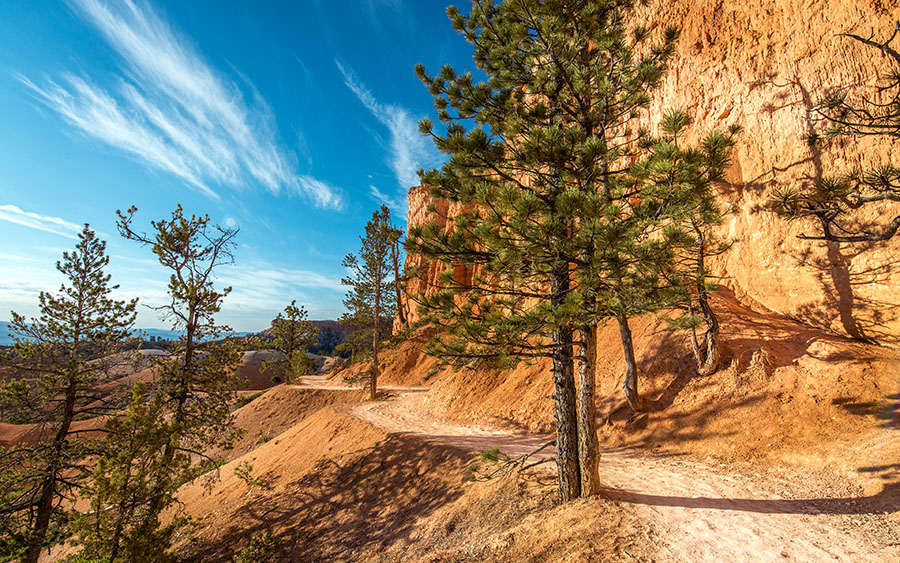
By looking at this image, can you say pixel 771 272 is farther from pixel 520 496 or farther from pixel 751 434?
pixel 520 496

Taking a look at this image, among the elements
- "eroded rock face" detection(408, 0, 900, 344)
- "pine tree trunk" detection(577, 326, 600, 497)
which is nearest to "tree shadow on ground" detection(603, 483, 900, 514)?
"pine tree trunk" detection(577, 326, 600, 497)

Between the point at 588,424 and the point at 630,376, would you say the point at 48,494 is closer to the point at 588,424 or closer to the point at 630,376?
the point at 588,424

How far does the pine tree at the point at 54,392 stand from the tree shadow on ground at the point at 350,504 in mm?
4003

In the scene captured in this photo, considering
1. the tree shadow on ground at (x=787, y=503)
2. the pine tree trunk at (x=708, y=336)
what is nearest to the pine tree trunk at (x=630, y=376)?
the pine tree trunk at (x=708, y=336)

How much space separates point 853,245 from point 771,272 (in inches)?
78.3

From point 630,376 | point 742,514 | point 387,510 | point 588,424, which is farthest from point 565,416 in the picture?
point 387,510

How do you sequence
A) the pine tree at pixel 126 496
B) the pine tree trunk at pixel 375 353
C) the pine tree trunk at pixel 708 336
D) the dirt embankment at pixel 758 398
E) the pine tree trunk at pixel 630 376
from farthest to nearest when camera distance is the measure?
1. the pine tree trunk at pixel 375 353
2. the pine tree trunk at pixel 630 376
3. the pine tree trunk at pixel 708 336
4. the dirt embankment at pixel 758 398
5. the pine tree at pixel 126 496

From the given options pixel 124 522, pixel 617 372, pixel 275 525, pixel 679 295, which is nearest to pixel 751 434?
pixel 617 372

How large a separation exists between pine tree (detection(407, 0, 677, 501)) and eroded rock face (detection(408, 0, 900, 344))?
7.74 metres

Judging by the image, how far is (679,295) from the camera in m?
5.25

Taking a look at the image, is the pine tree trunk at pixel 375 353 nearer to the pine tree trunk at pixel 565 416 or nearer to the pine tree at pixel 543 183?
the pine tree at pixel 543 183

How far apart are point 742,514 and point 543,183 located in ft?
20.3

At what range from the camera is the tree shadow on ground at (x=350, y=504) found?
8125 millimetres

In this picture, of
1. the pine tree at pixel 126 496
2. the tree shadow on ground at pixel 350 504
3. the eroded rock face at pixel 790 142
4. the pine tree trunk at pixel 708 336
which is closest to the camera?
the pine tree at pixel 126 496
